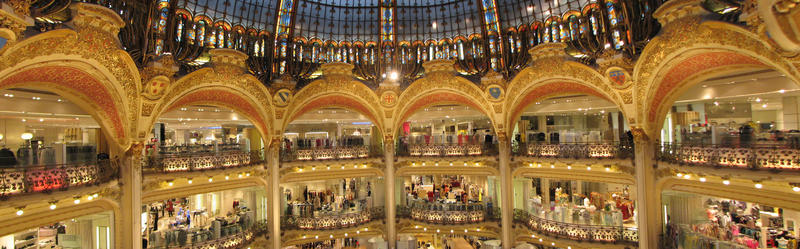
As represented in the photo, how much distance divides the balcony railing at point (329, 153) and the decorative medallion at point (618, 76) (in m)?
14.0

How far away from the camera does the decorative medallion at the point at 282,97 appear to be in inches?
883

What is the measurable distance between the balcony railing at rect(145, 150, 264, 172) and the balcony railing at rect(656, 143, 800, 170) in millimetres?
19808

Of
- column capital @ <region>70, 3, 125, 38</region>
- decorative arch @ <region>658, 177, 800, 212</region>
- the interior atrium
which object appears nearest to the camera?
column capital @ <region>70, 3, 125, 38</region>

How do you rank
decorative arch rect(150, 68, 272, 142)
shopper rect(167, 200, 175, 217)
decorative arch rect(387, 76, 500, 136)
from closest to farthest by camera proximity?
decorative arch rect(150, 68, 272, 142) < decorative arch rect(387, 76, 500, 136) < shopper rect(167, 200, 175, 217)

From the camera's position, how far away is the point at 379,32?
24203 millimetres

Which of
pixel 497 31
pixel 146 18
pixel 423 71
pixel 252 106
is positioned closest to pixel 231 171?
pixel 252 106

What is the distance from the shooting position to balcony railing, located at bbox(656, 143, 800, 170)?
12.2m

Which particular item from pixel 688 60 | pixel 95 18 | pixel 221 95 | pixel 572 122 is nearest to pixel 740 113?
pixel 688 60

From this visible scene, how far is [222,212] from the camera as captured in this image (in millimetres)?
26500

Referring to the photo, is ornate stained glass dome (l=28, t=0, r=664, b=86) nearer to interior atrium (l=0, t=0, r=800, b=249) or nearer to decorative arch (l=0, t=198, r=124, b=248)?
interior atrium (l=0, t=0, r=800, b=249)

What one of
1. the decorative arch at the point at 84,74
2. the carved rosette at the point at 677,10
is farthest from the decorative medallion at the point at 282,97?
the carved rosette at the point at 677,10

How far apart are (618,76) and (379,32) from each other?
13.0 metres

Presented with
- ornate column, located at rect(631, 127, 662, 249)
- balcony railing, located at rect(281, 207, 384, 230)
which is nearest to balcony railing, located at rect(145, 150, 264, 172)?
balcony railing, located at rect(281, 207, 384, 230)

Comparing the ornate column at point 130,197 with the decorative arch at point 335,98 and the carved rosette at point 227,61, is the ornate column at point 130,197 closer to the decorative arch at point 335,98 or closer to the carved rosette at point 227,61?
the carved rosette at point 227,61
